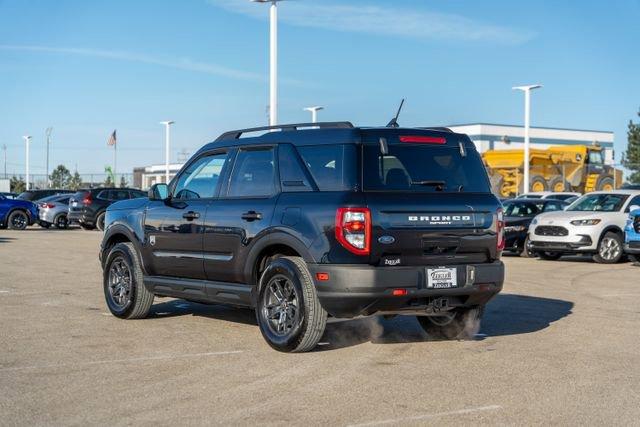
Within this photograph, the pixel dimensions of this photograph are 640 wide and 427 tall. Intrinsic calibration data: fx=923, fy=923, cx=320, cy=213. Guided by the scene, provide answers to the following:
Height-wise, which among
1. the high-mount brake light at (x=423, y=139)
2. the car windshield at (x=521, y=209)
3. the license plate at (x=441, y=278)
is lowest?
the license plate at (x=441, y=278)

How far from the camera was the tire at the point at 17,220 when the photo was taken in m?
34.2

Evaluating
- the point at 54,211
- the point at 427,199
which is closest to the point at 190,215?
the point at 427,199

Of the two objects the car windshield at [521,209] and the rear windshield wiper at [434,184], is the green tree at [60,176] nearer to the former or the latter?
the car windshield at [521,209]

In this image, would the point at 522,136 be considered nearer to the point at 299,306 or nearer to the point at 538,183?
the point at 538,183

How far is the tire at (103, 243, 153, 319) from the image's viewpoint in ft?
33.1

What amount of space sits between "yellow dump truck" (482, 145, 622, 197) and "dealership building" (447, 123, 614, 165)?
35711 mm

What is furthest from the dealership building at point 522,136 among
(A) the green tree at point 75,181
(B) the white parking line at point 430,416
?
(B) the white parking line at point 430,416

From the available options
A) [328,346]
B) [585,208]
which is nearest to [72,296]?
[328,346]

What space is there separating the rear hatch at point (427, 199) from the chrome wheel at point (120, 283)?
3.59 meters

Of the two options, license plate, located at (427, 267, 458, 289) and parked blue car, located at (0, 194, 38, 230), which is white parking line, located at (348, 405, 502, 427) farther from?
parked blue car, located at (0, 194, 38, 230)

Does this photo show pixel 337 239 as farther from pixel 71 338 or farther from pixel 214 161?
pixel 71 338

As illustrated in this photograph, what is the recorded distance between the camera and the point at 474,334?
30.3 feet

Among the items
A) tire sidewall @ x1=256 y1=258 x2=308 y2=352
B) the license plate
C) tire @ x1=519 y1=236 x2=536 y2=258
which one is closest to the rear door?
tire sidewall @ x1=256 y1=258 x2=308 y2=352

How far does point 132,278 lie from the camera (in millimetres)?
10094
